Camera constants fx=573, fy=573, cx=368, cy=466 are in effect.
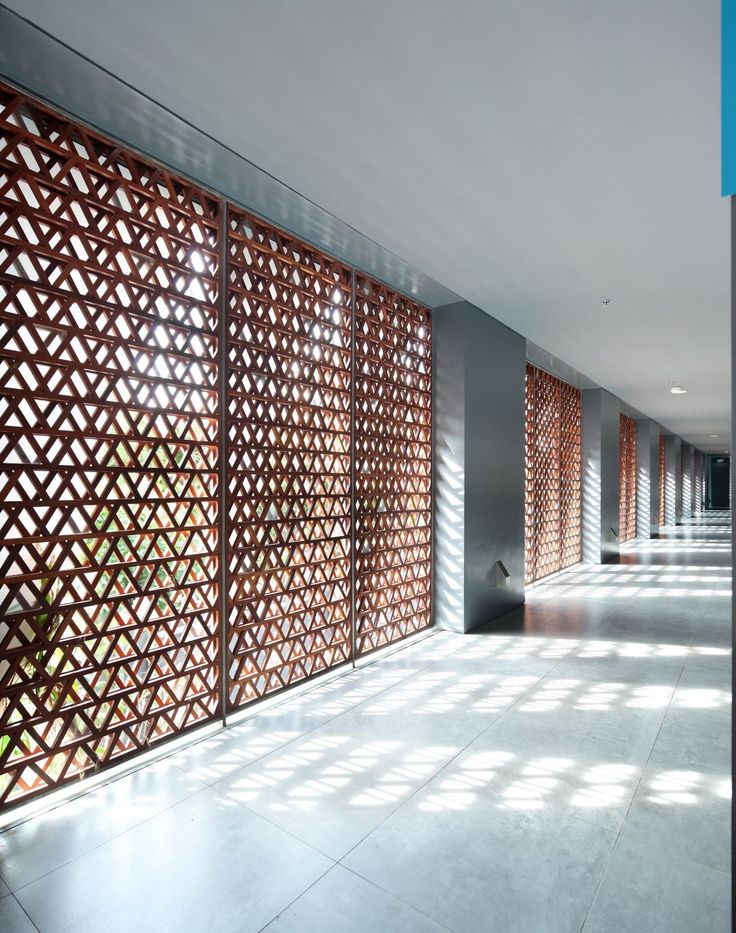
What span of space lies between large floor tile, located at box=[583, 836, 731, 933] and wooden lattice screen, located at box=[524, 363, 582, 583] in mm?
5051

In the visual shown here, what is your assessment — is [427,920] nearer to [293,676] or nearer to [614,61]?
[293,676]

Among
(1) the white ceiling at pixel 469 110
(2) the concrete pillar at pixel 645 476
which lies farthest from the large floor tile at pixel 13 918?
(2) the concrete pillar at pixel 645 476

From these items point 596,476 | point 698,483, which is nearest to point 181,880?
point 596,476

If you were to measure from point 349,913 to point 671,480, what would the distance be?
645 inches

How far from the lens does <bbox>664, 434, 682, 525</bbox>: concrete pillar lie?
15.4 meters

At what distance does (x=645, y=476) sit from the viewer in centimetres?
1231

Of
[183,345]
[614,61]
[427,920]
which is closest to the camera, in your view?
[427,920]

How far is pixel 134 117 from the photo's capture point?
2344 mm

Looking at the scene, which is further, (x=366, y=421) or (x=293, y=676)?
(x=366, y=421)

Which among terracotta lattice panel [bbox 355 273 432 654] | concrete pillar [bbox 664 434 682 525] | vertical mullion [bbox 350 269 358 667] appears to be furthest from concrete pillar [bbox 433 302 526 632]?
concrete pillar [bbox 664 434 682 525]

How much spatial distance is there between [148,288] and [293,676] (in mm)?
2322

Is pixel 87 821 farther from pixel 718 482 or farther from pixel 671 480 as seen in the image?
pixel 718 482

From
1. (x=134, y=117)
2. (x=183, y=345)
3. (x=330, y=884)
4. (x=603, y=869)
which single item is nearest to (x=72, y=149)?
(x=134, y=117)

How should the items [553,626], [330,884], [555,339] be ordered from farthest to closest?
[555,339]
[553,626]
[330,884]
